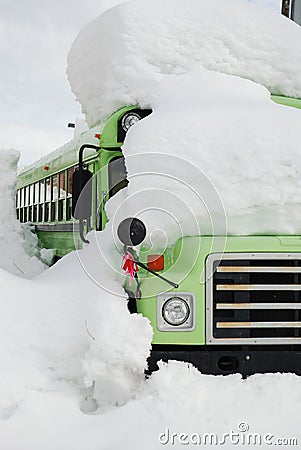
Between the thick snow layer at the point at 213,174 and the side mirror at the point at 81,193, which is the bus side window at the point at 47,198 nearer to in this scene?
the side mirror at the point at 81,193

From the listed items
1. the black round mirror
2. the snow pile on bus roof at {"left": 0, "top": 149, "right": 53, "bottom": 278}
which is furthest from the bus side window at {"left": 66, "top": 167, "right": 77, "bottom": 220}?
the black round mirror

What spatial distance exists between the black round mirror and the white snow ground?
0.86 ft

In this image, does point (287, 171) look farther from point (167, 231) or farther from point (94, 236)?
point (94, 236)

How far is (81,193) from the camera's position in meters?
5.05

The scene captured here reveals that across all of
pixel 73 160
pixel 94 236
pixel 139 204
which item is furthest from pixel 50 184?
pixel 139 204

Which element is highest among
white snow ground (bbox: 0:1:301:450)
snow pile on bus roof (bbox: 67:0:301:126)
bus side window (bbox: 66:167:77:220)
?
snow pile on bus roof (bbox: 67:0:301:126)

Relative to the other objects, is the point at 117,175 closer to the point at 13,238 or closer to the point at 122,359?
the point at 122,359

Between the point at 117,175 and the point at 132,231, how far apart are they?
112 centimetres

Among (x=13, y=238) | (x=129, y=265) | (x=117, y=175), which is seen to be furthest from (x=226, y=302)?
(x=13, y=238)

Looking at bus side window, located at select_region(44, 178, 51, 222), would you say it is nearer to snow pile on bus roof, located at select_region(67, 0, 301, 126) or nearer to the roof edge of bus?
the roof edge of bus

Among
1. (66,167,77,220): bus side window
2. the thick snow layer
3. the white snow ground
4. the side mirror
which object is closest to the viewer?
the white snow ground

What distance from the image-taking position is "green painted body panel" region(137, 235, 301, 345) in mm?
4031

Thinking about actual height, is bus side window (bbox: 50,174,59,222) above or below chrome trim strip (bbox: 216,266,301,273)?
above

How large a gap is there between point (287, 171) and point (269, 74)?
1501mm
